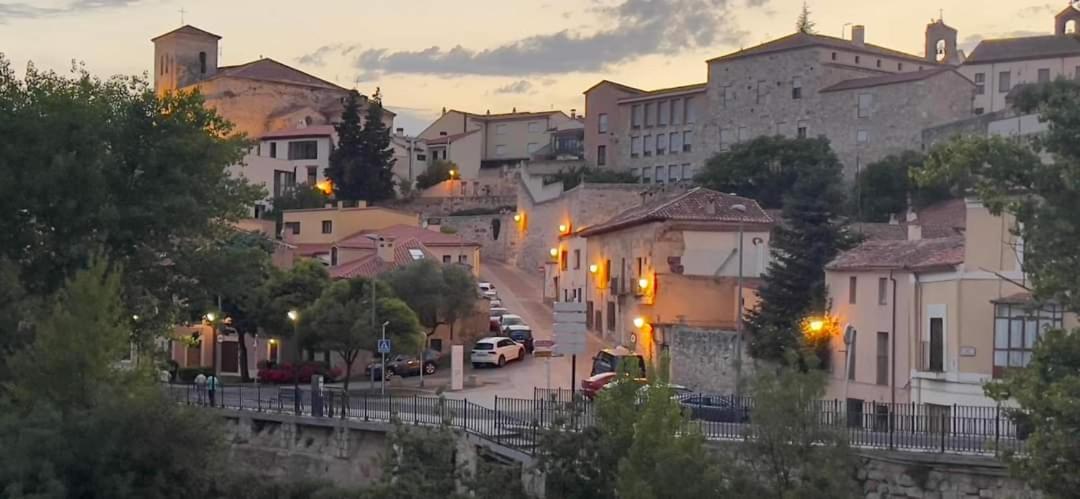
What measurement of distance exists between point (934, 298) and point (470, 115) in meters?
93.3

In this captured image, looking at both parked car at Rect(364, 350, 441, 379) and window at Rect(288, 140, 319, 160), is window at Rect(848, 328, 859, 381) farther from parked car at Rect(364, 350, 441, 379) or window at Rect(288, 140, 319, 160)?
window at Rect(288, 140, 319, 160)

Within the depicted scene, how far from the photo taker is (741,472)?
81.1 feet

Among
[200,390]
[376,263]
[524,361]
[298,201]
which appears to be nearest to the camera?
[200,390]

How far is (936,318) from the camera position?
3928 centimetres

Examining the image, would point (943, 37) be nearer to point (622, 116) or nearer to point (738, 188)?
point (622, 116)

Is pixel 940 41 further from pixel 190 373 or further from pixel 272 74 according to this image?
pixel 190 373

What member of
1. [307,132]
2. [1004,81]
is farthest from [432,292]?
[1004,81]

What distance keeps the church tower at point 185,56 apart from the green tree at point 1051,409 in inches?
4771

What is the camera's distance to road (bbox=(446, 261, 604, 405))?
4950 centimetres

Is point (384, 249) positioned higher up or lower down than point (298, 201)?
lower down

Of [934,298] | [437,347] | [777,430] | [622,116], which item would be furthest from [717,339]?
[622,116]

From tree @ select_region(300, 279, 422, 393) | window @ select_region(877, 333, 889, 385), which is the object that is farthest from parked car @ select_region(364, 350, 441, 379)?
window @ select_region(877, 333, 889, 385)

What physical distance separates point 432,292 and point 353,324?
A: 27.3ft

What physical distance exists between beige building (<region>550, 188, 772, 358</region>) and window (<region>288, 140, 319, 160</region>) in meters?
50.9
